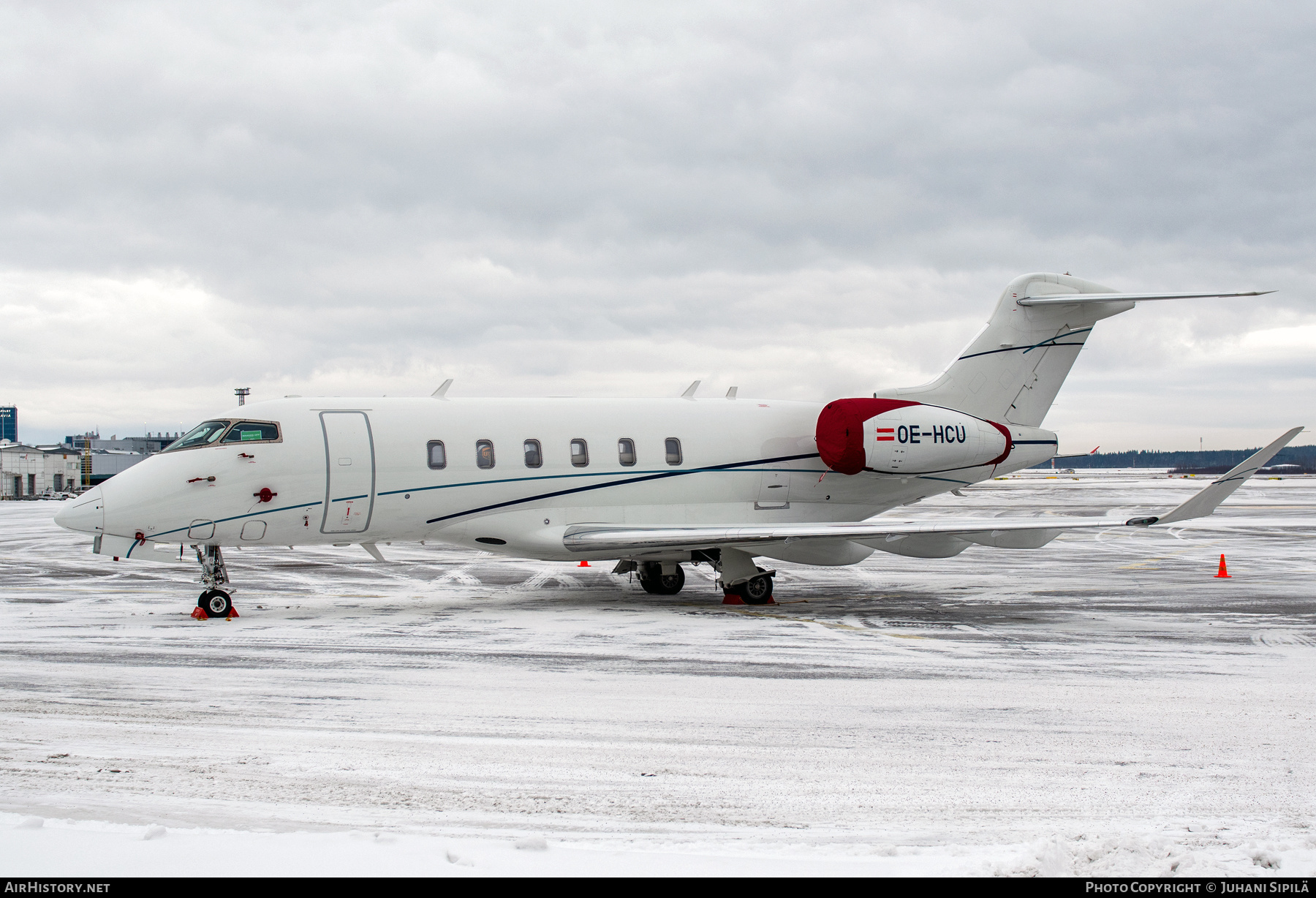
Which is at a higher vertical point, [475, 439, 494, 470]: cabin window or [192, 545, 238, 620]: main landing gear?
[475, 439, 494, 470]: cabin window

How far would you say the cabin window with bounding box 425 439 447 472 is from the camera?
14.8 m

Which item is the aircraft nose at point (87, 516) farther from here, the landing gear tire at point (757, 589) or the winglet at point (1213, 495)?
the winglet at point (1213, 495)

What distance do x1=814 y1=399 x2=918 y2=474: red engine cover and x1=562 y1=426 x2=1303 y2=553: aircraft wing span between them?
1528 millimetres

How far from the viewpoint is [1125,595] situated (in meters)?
16.1

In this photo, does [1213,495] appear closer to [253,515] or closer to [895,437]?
[895,437]

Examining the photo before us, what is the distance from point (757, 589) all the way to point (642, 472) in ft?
8.77

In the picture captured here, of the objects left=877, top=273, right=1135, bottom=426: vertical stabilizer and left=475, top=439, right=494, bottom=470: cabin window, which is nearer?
→ left=475, top=439, right=494, bottom=470: cabin window

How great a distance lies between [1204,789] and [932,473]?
37.5 ft

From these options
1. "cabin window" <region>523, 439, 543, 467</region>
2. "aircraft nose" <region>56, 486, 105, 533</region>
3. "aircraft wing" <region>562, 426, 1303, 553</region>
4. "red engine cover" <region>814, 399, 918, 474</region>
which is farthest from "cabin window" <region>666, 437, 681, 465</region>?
"aircraft nose" <region>56, 486, 105, 533</region>

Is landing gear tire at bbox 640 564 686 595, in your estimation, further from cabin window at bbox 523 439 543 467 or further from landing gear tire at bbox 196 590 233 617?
landing gear tire at bbox 196 590 233 617

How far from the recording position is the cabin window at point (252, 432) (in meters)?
14.0

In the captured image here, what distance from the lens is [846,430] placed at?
53.0 ft
